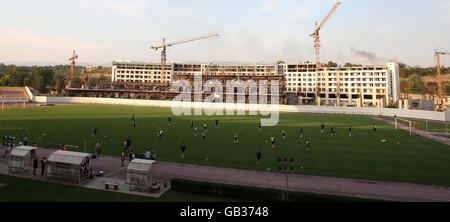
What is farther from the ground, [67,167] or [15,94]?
[15,94]

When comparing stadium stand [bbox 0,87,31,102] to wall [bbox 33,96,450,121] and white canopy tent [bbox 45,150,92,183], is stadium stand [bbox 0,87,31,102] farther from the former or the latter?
white canopy tent [bbox 45,150,92,183]

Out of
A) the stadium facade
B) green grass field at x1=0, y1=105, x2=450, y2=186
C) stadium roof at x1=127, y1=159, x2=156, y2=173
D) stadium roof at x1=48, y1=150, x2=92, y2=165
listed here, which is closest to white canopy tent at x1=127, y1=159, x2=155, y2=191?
stadium roof at x1=127, y1=159, x2=156, y2=173

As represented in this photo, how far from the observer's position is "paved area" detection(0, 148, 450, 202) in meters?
14.2

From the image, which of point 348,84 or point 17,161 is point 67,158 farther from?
point 348,84

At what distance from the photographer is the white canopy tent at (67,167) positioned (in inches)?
568

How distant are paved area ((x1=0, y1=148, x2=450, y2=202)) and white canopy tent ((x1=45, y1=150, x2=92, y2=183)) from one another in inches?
31.8

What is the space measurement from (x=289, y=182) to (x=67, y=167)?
14445mm

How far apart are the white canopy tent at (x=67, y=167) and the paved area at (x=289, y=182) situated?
31.8 inches

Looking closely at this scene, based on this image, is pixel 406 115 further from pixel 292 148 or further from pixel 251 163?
pixel 251 163

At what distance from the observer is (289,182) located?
15906 millimetres

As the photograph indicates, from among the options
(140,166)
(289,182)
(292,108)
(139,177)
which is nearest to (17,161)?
(140,166)
